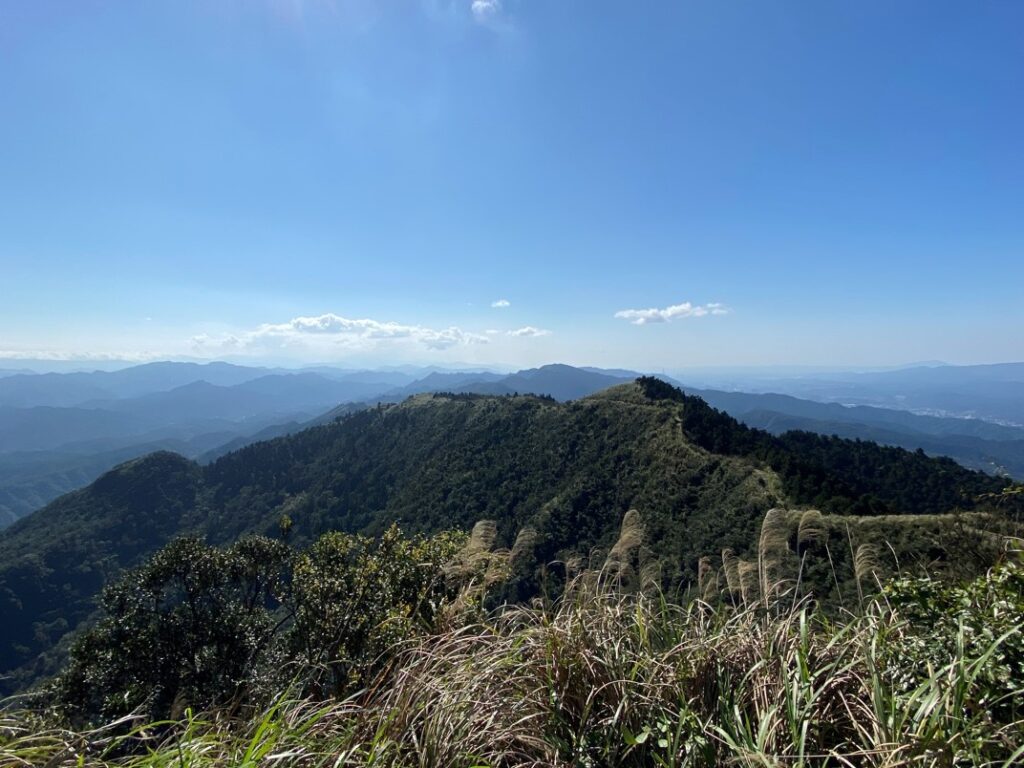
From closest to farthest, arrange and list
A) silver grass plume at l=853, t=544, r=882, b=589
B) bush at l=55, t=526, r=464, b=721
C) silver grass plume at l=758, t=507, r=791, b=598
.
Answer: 1. silver grass plume at l=853, t=544, r=882, b=589
2. silver grass plume at l=758, t=507, r=791, b=598
3. bush at l=55, t=526, r=464, b=721

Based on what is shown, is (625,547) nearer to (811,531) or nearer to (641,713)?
(811,531)

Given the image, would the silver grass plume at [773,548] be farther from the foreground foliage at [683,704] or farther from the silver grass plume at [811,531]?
the foreground foliage at [683,704]

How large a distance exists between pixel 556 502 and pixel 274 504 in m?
74.1

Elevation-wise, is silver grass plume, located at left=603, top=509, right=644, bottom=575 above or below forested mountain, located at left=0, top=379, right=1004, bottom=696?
above

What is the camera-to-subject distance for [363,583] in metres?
7.90

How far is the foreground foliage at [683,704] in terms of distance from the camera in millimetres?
1764

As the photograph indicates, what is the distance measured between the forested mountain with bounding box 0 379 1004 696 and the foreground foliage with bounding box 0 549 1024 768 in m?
2.68

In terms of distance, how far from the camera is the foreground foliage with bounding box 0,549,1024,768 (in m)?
1.76

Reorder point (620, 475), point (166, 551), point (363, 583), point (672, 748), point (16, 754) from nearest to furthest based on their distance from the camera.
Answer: point (672, 748)
point (16, 754)
point (363, 583)
point (166, 551)
point (620, 475)

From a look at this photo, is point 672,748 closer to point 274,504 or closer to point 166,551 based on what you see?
point 166,551

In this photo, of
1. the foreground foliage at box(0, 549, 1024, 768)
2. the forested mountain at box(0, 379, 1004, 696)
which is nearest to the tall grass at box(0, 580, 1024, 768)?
the foreground foliage at box(0, 549, 1024, 768)

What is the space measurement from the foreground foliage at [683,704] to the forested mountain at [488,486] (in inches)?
106

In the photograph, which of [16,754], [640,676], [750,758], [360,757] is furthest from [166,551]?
[750,758]

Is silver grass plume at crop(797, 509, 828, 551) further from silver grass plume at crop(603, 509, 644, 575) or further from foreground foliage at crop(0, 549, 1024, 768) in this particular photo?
foreground foliage at crop(0, 549, 1024, 768)
